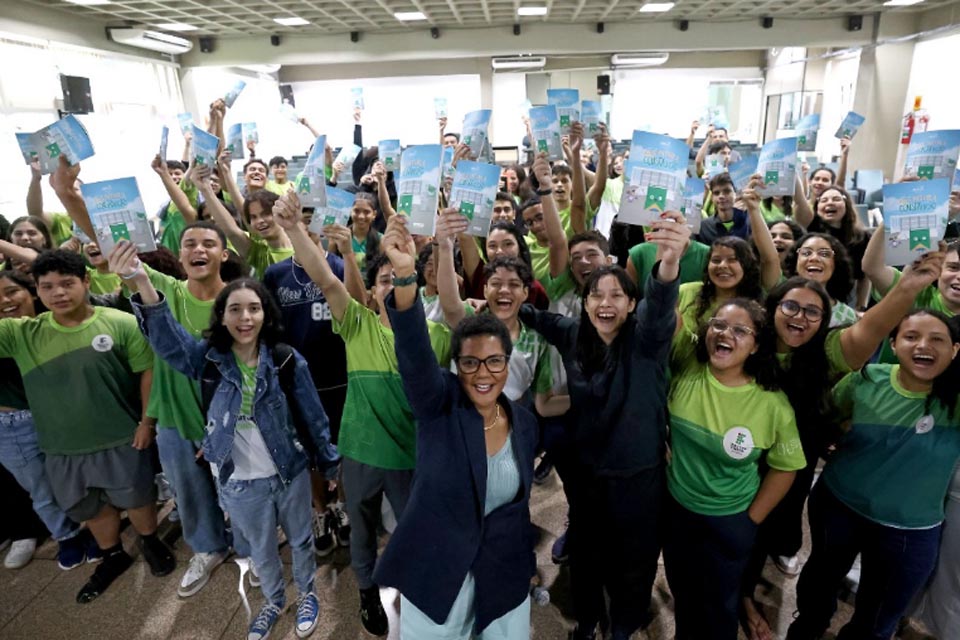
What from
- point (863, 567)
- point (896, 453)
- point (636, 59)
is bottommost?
point (863, 567)

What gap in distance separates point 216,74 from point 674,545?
11.1 metres

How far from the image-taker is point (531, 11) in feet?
27.2

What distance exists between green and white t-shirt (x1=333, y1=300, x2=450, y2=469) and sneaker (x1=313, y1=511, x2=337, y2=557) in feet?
2.89

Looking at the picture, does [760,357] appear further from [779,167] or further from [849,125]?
[849,125]

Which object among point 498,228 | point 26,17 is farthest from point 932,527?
point 26,17

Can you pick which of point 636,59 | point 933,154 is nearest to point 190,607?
point 933,154

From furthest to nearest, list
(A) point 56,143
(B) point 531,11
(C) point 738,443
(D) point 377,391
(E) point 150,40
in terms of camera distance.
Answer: (B) point 531,11 → (E) point 150,40 → (A) point 56,143 → (D) point 377,391 → (C) point 738,443

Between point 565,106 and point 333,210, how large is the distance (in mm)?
1741

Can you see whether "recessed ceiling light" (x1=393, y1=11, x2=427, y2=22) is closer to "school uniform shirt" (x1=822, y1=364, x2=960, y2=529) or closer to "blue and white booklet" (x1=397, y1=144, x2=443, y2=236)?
"blue and white booklet" (x1=397, y1=144, x2=443, y2=236)

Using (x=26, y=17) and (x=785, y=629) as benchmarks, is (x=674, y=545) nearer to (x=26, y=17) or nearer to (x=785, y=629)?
(x=785, y=629)

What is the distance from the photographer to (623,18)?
9078 mm

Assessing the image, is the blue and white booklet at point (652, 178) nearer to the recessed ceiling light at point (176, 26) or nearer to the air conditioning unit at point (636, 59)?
the recessed ceiling light at point (176, 26)

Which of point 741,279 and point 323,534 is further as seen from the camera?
point 323,534

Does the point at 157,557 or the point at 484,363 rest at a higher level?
the point at 484,363
